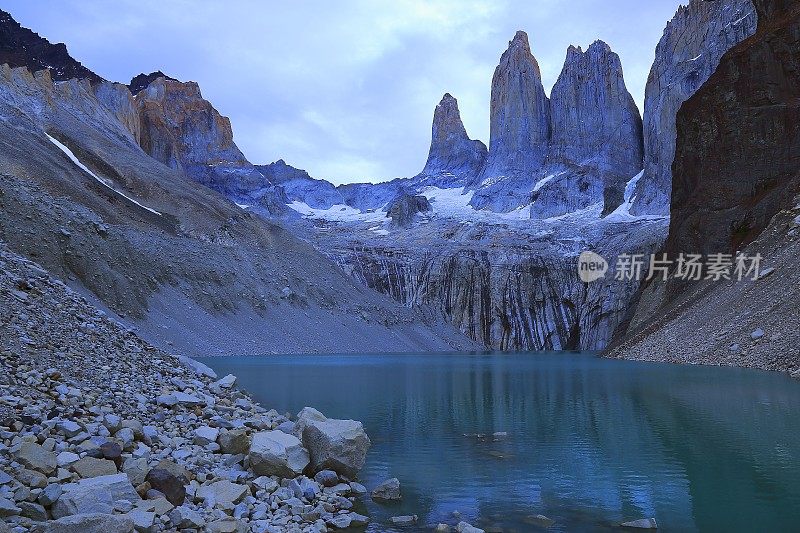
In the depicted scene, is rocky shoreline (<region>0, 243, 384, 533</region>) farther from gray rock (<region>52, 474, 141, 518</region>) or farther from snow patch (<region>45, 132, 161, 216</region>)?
snow patch (<region>45, 132, 161, 216</region>)

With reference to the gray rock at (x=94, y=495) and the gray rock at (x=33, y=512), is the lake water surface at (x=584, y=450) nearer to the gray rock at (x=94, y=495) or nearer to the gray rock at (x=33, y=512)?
the gray rock at (x=94, y=495)

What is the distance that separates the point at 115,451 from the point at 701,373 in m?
32.3

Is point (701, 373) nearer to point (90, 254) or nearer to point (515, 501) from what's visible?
point (515, 501)

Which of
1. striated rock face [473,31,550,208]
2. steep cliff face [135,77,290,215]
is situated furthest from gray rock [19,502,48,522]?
steep cliff face [135,77,290,215]

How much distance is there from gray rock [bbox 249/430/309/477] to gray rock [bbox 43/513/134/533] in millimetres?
3995

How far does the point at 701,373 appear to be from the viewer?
113 feet

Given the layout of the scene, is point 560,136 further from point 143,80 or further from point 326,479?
point 326,479

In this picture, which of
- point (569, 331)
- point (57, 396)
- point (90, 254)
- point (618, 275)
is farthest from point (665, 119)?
point (57, 396)

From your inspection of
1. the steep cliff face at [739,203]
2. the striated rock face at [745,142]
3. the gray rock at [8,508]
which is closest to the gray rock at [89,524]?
the gray rock at [8,508]

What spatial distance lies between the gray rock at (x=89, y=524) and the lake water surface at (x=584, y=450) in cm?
386

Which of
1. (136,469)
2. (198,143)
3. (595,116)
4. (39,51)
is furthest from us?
(198,143)

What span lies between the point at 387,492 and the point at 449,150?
592 ft

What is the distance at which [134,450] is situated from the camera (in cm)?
1052

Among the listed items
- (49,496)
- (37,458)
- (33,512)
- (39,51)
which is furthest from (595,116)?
(33,512)
